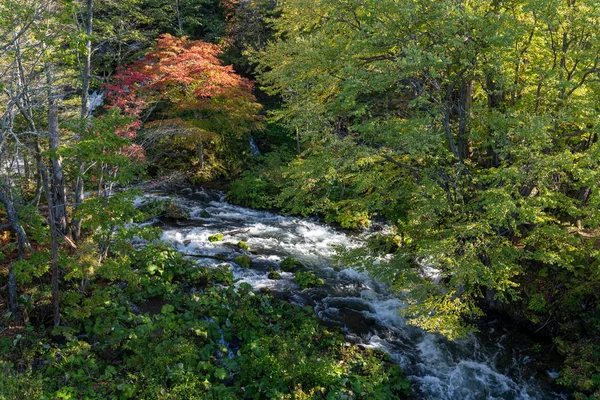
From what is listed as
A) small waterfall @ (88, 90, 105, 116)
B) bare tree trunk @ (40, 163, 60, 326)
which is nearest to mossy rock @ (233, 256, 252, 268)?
bare tree trunk @ (40, 163, 60, 326)

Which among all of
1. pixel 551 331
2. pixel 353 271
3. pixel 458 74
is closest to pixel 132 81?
pixel 353 271

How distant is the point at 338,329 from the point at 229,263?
3775mm

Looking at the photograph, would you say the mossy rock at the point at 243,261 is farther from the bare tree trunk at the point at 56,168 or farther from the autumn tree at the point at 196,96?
the autumn tree at the point at 196,96

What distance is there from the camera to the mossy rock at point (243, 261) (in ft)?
36.4

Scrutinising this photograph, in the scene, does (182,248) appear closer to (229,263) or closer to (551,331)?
(229,263)

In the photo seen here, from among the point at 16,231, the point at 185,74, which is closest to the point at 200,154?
the point at 185,74

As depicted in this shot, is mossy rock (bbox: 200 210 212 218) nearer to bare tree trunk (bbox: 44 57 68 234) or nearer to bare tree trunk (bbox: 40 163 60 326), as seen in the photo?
bare tree trunk (bbox: 44 57 68 234)

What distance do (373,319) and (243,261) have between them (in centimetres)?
381

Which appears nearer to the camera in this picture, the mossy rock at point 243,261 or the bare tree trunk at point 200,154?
the mossy rock at point 243,261

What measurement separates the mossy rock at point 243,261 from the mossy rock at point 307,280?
4.65 feet

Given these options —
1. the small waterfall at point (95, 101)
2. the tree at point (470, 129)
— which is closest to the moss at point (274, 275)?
the tree at point (470, 129)

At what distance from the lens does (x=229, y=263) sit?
11188 mm

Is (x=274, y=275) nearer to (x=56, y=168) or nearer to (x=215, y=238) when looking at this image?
(x=215, y=238)

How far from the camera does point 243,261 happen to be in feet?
36.6
